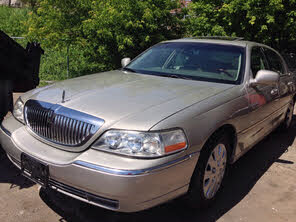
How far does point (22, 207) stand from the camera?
302cm

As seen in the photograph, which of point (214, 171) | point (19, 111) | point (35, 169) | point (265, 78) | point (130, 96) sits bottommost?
point (214, 171)

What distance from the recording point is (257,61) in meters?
4.14

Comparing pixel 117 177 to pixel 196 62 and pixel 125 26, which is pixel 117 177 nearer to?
pixel 196 62

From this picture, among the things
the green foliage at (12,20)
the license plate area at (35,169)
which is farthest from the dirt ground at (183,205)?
the green foliage at (12,20)

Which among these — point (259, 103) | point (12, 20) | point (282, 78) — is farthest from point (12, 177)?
point (12, 20)

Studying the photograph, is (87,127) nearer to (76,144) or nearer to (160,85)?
(76,144)

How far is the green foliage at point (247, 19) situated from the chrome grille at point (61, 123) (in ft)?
24.6

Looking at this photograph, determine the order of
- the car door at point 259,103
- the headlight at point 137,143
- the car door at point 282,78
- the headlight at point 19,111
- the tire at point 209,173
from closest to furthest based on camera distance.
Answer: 1. the headlight at point 137,143
2. the tire at point 209,173
3. the headlight at point 19,111
4. the car door at point 259,103
5. the car door at point 282,78

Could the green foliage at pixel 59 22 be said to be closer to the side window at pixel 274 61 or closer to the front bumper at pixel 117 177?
the side window at pixel 274 61

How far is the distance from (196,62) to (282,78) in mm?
1710

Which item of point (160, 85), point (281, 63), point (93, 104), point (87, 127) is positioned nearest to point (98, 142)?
point (87, 127)

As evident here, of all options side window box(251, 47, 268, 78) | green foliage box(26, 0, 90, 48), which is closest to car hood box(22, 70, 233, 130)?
side window box(251, 47, 268, 78)

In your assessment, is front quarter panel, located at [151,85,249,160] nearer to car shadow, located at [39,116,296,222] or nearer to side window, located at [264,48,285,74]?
car shadow, located at [39,116,296,222]

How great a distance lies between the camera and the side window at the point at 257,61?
394cm
